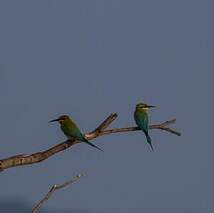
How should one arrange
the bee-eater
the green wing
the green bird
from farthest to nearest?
the green wing → the bee-eater → the green bird

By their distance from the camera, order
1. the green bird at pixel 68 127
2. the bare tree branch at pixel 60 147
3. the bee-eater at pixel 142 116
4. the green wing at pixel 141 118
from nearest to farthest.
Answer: the bare tree branch at pixel 60 147, the green bird at pixel 68 127, the bee-eater at pixel 142 116, the green wing at pixel 141 118

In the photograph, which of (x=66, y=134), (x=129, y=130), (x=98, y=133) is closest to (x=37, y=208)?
(x=98, y=133)

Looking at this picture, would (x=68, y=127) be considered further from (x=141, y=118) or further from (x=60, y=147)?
(x=60, y=147)

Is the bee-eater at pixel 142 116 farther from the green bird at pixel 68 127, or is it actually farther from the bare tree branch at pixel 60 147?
the bare tree branch at pixel 60 147

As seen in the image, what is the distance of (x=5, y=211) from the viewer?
118 metres

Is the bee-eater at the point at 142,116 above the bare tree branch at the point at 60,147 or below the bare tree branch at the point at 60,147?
above

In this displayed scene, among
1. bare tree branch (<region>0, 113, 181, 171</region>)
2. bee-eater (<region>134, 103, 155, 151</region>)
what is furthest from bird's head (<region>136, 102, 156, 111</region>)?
bare tree branch (<region>0, 113, 181, 171</region>)

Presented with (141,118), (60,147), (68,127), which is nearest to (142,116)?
(141,118)

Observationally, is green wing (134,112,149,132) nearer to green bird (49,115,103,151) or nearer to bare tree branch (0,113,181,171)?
green bird (49,115,103,151)

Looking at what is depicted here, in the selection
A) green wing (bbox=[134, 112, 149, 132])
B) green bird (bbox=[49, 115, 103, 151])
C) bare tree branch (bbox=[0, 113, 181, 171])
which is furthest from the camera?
green wing (bbox=[134, 112, 149, 132])

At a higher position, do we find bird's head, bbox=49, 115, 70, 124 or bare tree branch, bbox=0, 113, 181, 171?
bird's head, bbox=49, 115, 70, 124

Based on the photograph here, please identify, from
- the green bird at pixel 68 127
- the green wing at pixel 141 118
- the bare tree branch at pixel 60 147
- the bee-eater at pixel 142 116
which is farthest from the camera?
the green wing at pixel 141 118

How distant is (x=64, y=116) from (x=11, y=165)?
3.24 m

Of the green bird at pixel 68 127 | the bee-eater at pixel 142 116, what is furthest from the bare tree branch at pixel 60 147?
the bee-eater at pixel 142 116
